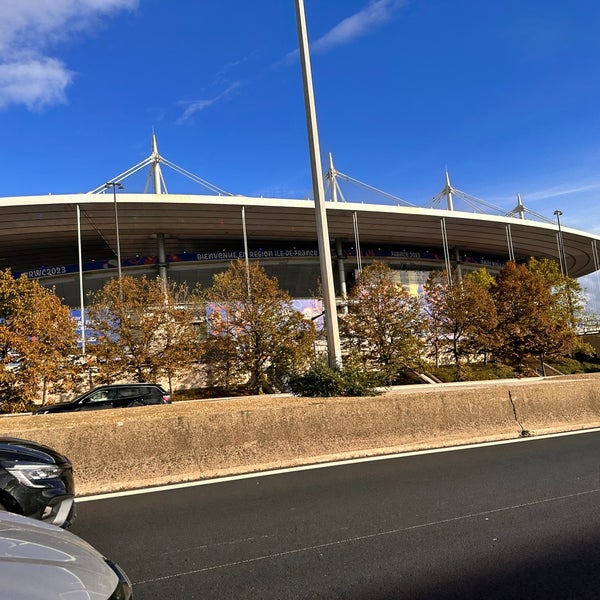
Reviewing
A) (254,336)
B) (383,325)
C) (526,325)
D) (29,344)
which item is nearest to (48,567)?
(29,344)

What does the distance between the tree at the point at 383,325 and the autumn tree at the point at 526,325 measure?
6430 millimetres

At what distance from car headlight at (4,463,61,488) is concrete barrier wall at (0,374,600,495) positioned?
2.08 m

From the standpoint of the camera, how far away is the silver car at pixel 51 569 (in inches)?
75.3

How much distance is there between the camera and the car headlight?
14.2 feet

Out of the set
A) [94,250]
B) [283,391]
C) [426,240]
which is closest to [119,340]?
[283,391]

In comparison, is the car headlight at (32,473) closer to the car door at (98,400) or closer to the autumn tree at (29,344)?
the car door at (98,400)

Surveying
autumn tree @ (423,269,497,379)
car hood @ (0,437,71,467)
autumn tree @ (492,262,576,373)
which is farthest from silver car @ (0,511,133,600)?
autumn tree @ (492,262,576,373)

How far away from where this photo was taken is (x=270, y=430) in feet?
24.8

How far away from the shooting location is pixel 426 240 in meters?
51.3

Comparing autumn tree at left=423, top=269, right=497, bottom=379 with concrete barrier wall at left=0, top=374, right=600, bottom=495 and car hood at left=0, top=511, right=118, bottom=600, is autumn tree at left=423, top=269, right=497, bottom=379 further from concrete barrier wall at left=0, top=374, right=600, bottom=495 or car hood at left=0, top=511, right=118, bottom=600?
car hood at left=0, top=511, right=118, bottom=600

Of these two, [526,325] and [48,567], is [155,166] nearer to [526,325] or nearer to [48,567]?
[526,325]

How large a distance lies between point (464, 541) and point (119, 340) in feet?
73.1

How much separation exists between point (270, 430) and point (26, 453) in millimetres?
3613

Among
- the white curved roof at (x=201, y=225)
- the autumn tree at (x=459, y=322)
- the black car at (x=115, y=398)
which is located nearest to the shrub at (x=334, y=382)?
the black car at (x=115, y=398)
